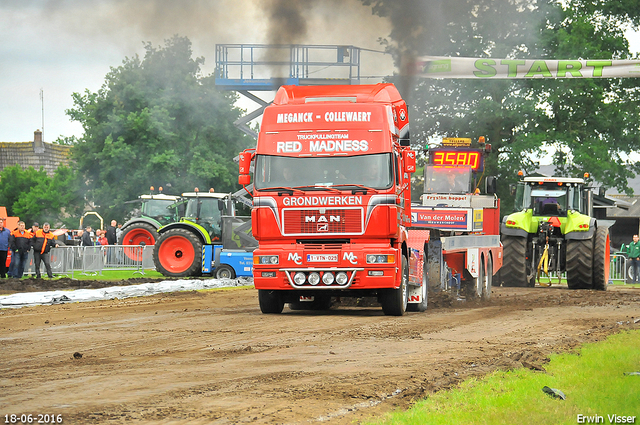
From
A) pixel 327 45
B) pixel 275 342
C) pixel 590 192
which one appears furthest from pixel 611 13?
pixel 275 342

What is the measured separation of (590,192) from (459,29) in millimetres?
9332

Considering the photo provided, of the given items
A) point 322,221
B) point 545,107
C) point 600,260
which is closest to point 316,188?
point 322,221

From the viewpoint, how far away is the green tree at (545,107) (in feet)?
122

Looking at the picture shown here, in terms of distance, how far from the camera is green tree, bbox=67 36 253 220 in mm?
44594

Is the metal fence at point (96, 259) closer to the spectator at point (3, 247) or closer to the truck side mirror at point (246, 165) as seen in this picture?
the spectator at point (3, 247)

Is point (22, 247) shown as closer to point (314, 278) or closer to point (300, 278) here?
point (300, 278)

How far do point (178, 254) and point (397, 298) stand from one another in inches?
513

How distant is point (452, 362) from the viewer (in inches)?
353

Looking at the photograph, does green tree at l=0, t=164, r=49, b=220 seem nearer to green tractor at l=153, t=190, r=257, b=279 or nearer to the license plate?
green tractor at l=153, t=190, r=257, b=279

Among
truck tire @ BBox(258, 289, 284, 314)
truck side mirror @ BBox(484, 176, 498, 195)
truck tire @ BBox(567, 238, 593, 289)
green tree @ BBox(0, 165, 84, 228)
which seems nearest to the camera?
truck tire @ BBox(258, 289, 284, 314)

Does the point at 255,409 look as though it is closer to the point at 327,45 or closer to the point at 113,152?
the point at 327,45

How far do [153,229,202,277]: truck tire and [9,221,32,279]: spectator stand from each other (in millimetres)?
3718

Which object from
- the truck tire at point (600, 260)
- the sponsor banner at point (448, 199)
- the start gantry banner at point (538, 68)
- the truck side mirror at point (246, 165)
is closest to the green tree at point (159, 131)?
the start gantry banner at point (538, 68)

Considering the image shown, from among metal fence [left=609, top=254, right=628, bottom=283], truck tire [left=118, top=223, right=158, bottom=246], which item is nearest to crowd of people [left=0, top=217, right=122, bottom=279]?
truck tire [left=118, top=223, right=158, bottom=246]
